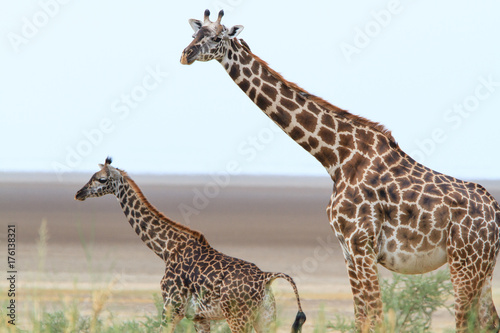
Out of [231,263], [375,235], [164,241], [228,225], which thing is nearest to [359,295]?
[375,235]

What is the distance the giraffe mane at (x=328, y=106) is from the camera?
7605 mm

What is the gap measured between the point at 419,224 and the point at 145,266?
12.6 metres

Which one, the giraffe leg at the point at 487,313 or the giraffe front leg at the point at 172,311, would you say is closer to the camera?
the giraffe leg at the point at 487,313

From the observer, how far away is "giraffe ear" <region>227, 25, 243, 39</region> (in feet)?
23.8

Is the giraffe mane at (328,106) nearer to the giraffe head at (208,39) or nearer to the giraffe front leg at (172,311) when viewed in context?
Result: the giraffe head at (208,39)

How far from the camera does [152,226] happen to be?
913cm

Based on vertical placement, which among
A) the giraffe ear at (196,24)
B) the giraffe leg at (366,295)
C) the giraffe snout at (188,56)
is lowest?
the giraffe leg at (366,295)

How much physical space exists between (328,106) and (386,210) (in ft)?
4.03

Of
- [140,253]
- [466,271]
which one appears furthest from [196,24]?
[140,253]

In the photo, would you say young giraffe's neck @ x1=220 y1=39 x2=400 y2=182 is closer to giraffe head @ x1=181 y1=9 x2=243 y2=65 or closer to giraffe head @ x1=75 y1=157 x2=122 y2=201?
giraffe head @ x1=181 y1=9 x2=243 y2=65

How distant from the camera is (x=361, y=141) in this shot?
7492 mm

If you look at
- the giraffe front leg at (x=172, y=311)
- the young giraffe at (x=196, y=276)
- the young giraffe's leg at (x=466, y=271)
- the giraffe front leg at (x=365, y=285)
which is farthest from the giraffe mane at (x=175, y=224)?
the young giraffe's leg at (x=466, y=271)

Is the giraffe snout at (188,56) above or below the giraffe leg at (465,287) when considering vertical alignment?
above

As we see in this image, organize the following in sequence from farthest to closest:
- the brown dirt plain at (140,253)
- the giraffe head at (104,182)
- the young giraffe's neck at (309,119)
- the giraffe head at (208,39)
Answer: the brown dirt plain at (140,253) < the giraffe head at (104,182) < the young giraffe's neck at (309,119) < the giraffe head at (208,39)
